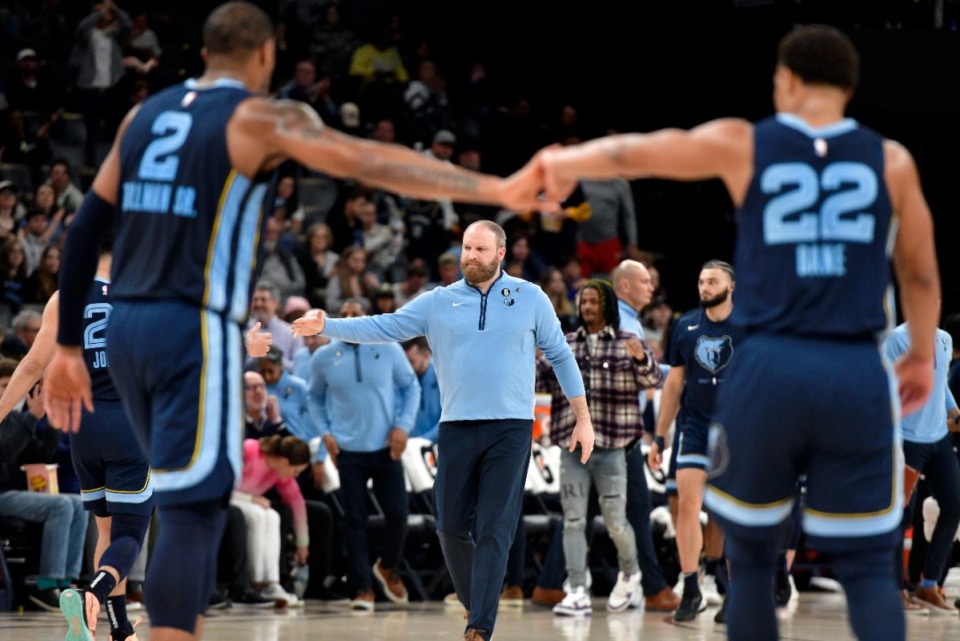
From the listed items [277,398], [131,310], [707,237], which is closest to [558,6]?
[707,237]

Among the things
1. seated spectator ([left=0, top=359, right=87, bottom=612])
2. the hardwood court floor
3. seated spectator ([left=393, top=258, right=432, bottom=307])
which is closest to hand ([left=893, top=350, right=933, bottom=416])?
the hardwood court floor

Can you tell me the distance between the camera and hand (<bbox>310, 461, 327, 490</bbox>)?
12141 millimetres

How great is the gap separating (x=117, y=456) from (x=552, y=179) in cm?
344

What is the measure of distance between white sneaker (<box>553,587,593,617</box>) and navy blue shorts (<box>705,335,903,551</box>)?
265 inches

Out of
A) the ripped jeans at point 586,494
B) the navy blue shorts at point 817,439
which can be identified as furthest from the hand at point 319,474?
the navy blue shorts at point 817,439

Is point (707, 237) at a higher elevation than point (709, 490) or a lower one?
higher

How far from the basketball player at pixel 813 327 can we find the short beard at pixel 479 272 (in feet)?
11.3

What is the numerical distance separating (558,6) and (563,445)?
11.2m

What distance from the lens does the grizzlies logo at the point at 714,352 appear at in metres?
10.1

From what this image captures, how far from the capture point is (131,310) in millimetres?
4742

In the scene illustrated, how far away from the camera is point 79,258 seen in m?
4.89

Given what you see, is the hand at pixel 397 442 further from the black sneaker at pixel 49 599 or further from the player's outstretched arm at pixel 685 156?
the player's outstretched arm at pixel 685 156

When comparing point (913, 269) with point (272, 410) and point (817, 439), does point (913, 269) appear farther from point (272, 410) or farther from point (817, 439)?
point (272, 410)

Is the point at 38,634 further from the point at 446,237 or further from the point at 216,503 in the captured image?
the point at 446,237
